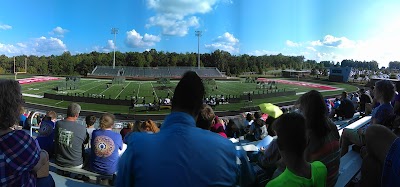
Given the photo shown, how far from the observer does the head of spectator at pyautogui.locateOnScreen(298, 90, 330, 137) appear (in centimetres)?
285

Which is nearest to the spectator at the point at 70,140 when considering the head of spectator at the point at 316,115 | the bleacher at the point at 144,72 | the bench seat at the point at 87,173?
the bench seat at the point at 87,173

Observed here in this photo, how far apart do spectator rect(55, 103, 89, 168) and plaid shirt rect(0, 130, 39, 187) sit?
2140mm

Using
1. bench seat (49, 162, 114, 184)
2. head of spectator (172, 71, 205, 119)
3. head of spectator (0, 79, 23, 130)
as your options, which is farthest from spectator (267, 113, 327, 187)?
bench seat (49, 162, 114, 184)

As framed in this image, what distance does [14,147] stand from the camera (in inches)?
84.4

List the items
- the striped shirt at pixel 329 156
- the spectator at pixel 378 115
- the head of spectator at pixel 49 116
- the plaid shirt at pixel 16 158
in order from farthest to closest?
the head of spectator at pixel 49 116 < the spectator at pixel 378 115 < the striped shirt at pixel 329 156 < the plaid shirt at pixel 16 158

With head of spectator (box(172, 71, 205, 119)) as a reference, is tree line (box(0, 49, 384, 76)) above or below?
above

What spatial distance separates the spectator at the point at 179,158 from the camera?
156 cm

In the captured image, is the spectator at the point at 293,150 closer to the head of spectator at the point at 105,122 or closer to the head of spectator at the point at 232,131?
the head of spectator at the point at 105,122

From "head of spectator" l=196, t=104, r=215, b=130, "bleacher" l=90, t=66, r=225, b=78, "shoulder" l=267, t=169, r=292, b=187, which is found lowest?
"shoulder" l=267, t=169, r=292, b=187

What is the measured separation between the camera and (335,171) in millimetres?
2801

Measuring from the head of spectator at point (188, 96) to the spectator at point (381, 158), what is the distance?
4.13 ft

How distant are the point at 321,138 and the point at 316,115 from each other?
0.21m

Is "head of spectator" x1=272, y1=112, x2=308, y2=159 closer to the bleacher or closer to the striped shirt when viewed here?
the striped shirt

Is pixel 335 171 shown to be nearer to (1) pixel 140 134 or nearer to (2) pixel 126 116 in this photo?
(1) pixel 140 134
